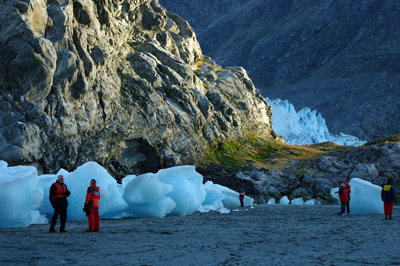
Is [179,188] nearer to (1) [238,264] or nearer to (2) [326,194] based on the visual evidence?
(1) [238,264]

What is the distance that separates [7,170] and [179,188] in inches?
376

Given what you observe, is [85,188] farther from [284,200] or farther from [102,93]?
[284,200]

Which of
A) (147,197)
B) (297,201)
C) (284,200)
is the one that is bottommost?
(147,197)

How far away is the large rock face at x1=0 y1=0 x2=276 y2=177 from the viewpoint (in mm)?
43031

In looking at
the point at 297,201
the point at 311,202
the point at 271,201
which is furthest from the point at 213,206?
the point at 271,201

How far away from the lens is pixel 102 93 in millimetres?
51625

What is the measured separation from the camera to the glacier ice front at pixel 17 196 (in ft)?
53.5

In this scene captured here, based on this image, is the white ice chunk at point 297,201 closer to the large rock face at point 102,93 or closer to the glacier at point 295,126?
the large rock face at point 102,93

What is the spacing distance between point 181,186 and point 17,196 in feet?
32.1

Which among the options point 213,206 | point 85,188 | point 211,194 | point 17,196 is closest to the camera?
point 17,196

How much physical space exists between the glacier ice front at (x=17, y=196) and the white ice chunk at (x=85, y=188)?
2.70 m

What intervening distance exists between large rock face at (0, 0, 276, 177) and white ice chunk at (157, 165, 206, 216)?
21756 mm

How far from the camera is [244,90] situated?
8106 centimetres

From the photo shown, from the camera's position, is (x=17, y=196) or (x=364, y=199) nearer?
(x=17, y=196)
